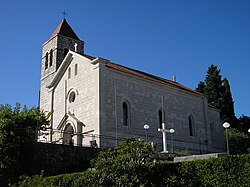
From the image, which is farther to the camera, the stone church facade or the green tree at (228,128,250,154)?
the green tree at (228,128,250,154)

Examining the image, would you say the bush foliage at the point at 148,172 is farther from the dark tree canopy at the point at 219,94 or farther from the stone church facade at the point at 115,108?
the dark tree canopy at the point at 219,94

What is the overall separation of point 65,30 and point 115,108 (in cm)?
1715

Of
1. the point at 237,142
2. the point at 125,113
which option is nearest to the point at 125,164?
the point at 125,113

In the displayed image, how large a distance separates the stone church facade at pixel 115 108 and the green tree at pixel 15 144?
8.67 ft

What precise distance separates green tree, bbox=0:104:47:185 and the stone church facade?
2644 mm

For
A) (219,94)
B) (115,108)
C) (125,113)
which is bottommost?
(125,113)

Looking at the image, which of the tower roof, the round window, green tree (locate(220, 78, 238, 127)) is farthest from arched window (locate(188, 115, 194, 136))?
the tower roof

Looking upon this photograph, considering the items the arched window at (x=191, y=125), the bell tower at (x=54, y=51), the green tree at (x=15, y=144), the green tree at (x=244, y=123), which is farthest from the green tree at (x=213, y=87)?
the green tree at (x=15, y=144)

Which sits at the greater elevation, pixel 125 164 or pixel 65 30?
pixel 65 30

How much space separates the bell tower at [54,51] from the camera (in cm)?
3828

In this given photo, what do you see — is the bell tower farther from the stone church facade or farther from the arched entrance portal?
the arched entrance portal

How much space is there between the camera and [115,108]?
27.8m

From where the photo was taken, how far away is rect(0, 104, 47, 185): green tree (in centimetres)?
2042

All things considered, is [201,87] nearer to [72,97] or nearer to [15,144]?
[72,97]
